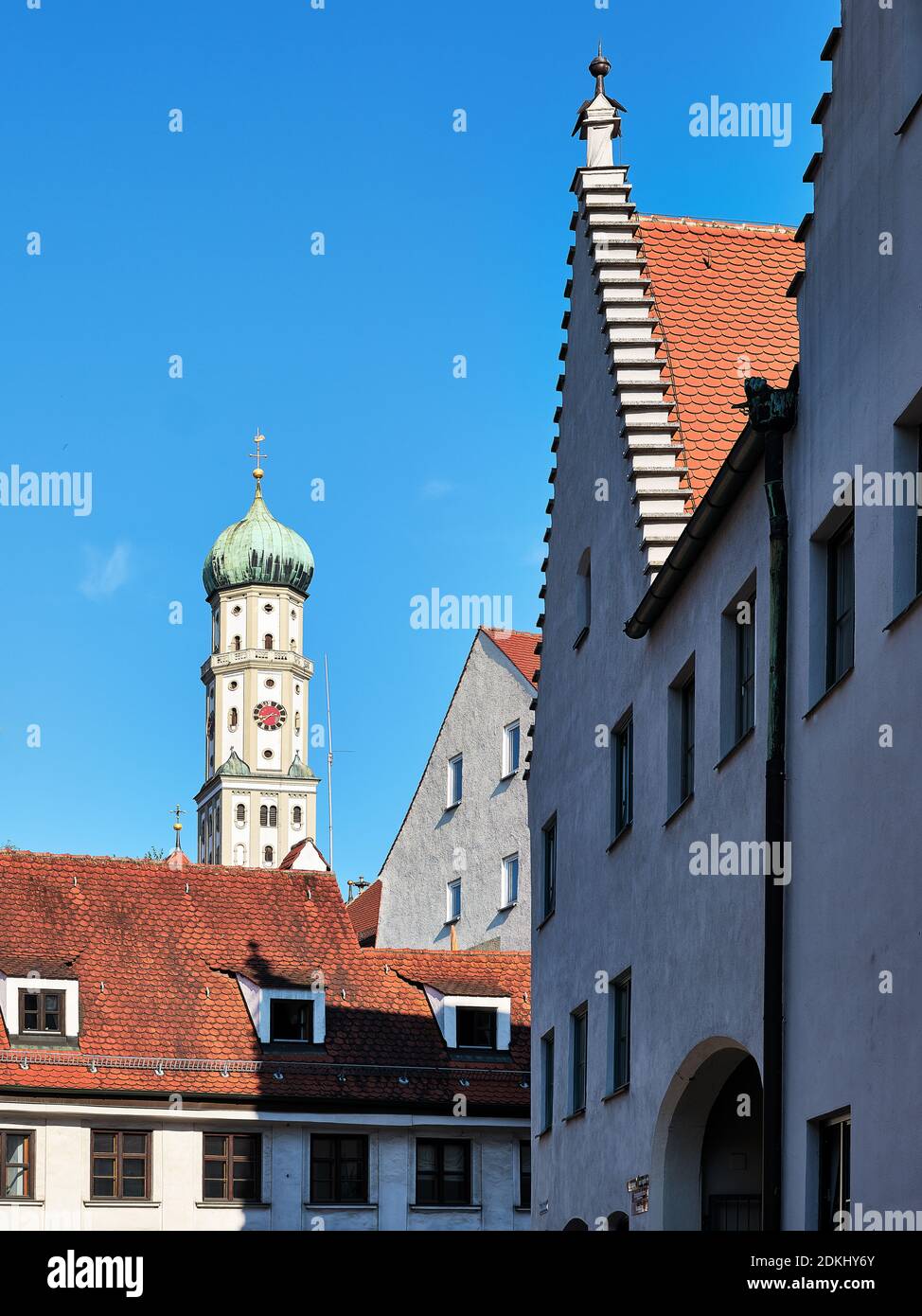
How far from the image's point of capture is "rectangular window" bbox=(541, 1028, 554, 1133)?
27.2 metres

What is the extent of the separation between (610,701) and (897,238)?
11.0 metres

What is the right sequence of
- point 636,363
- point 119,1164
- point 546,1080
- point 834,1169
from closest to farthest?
point 834,1169 → point 636,363 → point 546,1080 → point 119,1164

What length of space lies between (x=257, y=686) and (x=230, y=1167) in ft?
458

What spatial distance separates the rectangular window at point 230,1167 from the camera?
37188 millimetres

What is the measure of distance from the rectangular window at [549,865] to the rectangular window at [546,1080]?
1657 mm

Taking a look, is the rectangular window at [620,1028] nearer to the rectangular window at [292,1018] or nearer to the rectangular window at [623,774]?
the rectangular window at [623,774]

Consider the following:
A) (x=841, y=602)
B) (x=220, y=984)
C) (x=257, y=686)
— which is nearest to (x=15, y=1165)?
(x=220, y=984)

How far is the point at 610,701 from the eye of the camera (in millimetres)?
23828

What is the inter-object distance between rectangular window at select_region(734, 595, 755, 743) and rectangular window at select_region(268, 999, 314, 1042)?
22647 mm

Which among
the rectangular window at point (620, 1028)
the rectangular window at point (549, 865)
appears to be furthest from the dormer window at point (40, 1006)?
the rectangular window at point (620, 1028)

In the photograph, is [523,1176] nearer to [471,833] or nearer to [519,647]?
[471,833]

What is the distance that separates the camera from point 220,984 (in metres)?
40.2
